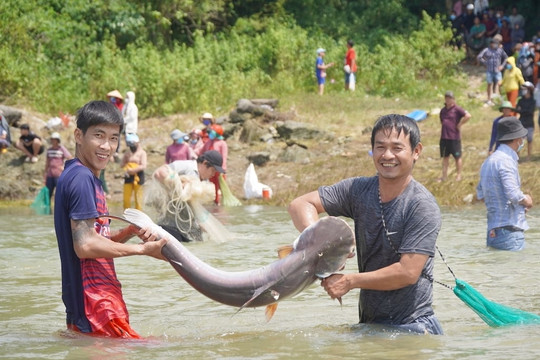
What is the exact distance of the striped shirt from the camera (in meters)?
9.95

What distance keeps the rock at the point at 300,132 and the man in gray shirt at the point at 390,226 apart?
16714mm

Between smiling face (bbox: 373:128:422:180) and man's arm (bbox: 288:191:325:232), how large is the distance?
0.39 m

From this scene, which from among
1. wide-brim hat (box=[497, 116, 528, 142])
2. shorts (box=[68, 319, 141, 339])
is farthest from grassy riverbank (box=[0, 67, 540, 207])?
shorts (box=[68, 319, 141, 339])

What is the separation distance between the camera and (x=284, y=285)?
5.48m

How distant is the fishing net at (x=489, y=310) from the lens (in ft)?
21.1

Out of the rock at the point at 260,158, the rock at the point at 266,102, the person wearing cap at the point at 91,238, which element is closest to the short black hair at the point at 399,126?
the person wearing cap at the point at 91,238

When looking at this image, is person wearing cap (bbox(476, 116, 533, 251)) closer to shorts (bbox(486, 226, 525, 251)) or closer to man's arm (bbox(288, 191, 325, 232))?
shorts (bbox(486, 226, 525, 251))

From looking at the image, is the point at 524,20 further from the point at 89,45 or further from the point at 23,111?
the point at 23,111

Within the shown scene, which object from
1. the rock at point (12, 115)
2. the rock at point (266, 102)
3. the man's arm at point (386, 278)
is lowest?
the man's arm at point (386, 278)

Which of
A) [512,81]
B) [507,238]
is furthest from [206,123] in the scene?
[507,238]

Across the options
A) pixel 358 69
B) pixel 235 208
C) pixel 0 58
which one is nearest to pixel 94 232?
pixel 235 208

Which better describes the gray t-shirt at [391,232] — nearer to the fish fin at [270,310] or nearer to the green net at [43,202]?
the fish fin at [270,310]

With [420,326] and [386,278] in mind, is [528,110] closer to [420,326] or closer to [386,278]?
[420,326]

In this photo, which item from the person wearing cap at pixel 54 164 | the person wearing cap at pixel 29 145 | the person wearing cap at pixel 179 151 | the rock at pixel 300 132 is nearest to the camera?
the person wearing cap at pixel 179 151
